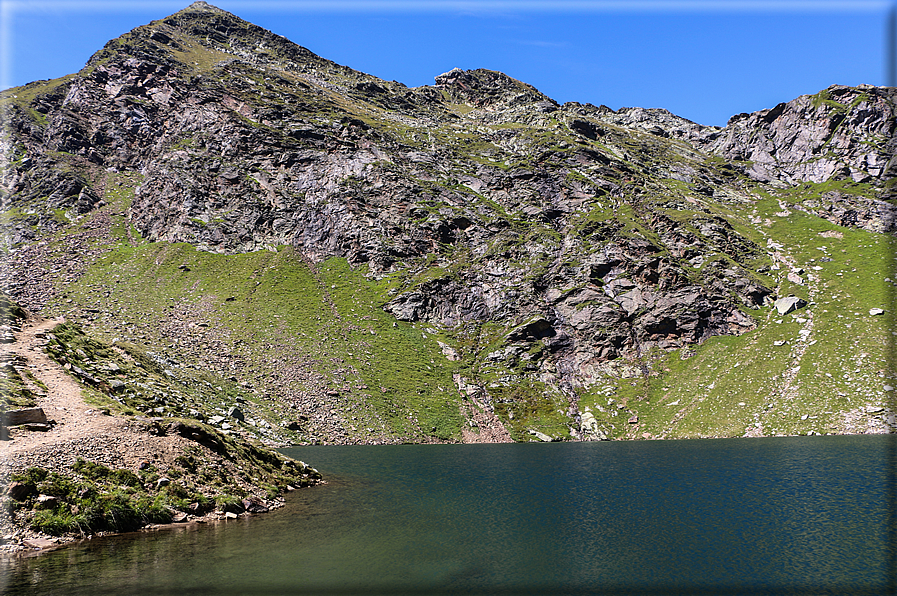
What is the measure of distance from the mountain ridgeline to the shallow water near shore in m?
33.6

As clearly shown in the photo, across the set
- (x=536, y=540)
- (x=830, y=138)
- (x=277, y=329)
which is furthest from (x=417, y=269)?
(x=830, y=138)

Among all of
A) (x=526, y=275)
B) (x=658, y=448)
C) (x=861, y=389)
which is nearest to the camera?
(x=658, y=448)

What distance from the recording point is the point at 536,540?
3284cm

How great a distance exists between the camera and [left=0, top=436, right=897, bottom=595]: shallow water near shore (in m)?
24.3

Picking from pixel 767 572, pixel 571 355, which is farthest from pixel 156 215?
pixel 767 572

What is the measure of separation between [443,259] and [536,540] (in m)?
115

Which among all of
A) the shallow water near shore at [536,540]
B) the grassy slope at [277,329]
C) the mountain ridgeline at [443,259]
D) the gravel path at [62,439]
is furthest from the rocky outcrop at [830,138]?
the gravel path at [62,439]

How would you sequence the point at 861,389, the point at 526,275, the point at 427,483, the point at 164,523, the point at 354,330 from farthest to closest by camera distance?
the point at 526,275 < the point at 354,330 < the point at 861,389 < the point at 427,483 < the point at 164,523

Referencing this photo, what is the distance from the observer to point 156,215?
14300 centimetres

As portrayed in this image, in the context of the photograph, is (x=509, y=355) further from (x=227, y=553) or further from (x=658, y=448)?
(x=227, y=553)

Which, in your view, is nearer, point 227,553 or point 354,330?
point 227,553

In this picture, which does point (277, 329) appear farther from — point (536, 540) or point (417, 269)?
point (536, 540)

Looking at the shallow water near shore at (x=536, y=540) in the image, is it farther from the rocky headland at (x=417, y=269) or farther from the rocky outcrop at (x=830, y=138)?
the rocky outcrop at (x=830, y=138)

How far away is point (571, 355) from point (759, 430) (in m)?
43.0
